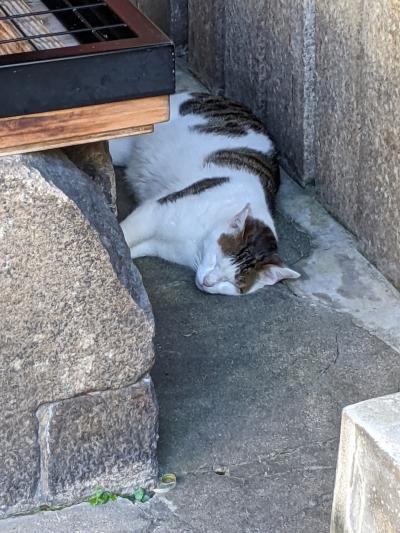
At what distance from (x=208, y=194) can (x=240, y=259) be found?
1.41 ft

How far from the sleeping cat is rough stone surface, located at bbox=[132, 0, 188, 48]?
92cm

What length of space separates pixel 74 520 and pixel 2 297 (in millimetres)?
760

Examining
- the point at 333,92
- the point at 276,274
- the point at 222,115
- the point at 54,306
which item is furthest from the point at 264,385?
the point at 222,115

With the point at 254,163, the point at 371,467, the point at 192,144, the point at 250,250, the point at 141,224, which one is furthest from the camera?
the point at 192,144

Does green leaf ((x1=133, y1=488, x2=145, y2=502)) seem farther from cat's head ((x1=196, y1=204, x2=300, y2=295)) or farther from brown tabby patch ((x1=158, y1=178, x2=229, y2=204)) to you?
brown tabby patch ((x1=158, y1=178, x2=229, y2=204))

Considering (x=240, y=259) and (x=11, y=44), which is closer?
(x=11, y=44)

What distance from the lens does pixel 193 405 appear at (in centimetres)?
358

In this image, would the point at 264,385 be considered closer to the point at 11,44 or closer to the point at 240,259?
the point at 240,259

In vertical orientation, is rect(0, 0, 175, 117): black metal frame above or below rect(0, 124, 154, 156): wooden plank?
above

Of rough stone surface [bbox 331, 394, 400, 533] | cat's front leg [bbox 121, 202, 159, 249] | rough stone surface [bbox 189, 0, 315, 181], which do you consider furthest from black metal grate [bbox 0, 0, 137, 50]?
rough stone surface [bbox 189, 0, 315, 181]

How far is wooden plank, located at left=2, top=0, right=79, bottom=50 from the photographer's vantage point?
9.75 ft

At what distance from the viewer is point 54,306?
9.23ft

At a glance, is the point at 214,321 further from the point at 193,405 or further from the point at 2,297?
the point at 2,297

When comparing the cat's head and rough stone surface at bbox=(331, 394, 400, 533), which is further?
the cat's head
